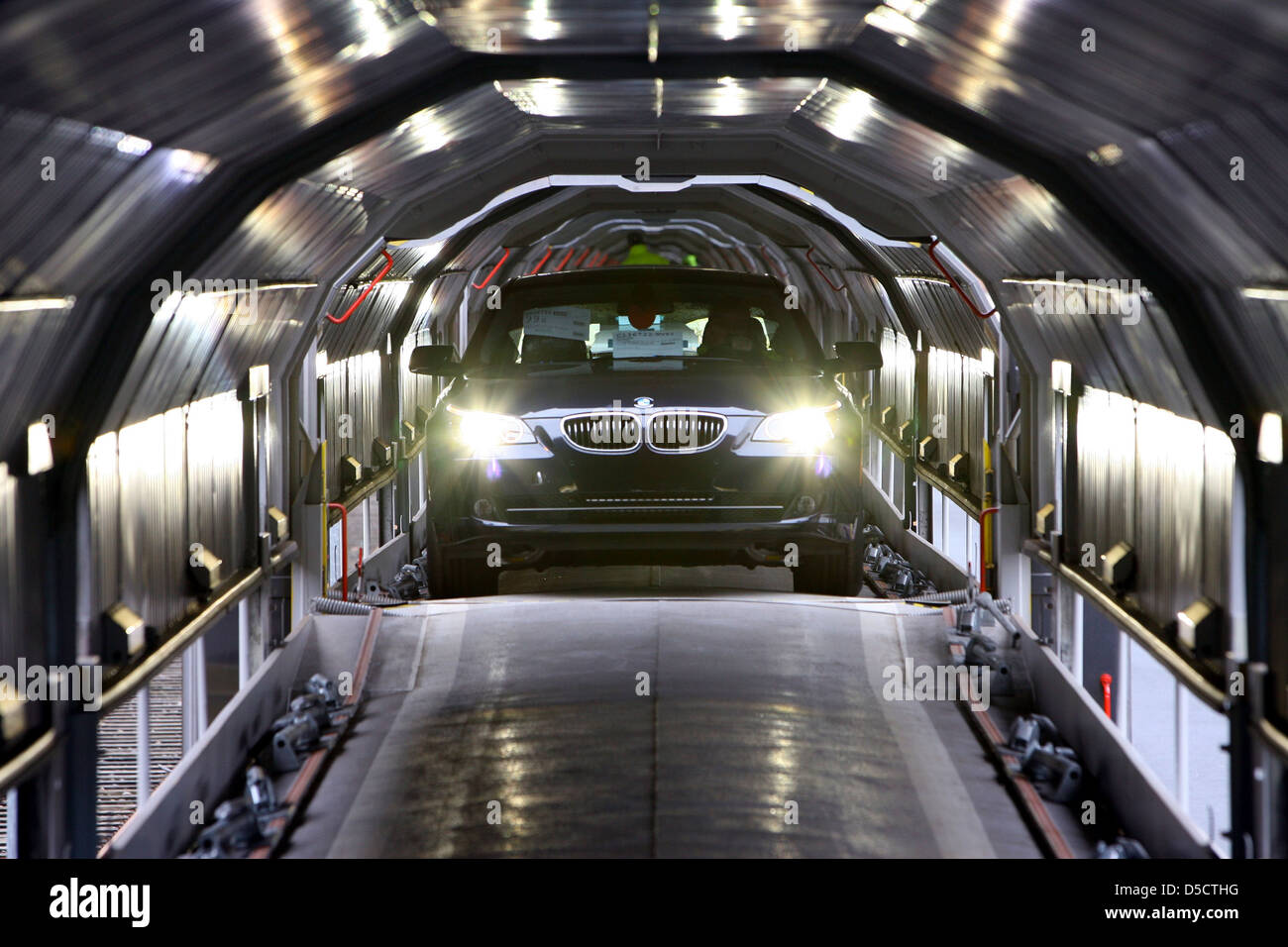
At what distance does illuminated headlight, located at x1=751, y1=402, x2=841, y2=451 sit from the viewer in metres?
7.25

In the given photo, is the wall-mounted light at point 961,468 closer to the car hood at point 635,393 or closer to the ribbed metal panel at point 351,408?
the ribbed metal panel at point 351,408

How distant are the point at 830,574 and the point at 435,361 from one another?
2268 mm

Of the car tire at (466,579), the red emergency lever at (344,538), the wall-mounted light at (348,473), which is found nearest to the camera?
the car tire at (466,579)

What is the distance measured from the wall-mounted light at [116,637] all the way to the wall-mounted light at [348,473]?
6.04 m

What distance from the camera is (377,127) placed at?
6758 mm

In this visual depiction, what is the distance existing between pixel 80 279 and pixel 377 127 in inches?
69.8

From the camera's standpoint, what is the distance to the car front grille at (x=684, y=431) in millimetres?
7207

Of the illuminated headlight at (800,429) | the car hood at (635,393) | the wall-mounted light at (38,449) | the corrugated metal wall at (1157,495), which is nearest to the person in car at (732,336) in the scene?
the car hood at (635,393)

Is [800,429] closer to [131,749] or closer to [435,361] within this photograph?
[435,361]

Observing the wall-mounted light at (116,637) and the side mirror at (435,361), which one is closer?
the wall-mounted light at (116,637)

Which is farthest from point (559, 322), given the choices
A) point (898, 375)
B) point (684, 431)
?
point (898, 375)

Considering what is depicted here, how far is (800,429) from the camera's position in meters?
7.29
